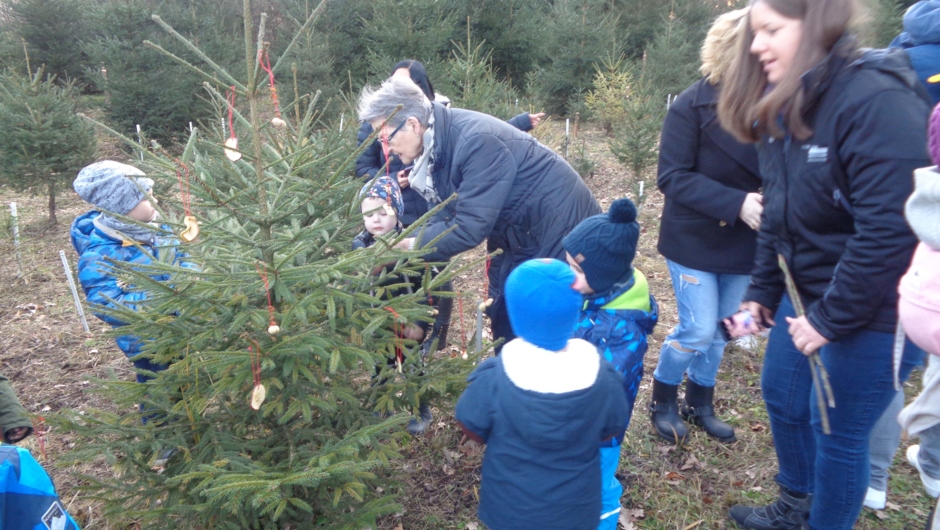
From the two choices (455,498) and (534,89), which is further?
(534,89)

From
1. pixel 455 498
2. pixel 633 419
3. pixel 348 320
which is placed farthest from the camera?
pixel 633 419

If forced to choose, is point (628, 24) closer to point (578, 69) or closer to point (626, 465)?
point (578, 69)

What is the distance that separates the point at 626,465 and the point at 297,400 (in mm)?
1964

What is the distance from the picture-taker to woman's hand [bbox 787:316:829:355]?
6.41ft

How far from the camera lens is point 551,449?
1.85 m

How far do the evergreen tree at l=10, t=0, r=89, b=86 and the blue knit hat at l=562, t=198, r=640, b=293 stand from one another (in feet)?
51.5

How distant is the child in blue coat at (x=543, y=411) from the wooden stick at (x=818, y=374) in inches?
27.7

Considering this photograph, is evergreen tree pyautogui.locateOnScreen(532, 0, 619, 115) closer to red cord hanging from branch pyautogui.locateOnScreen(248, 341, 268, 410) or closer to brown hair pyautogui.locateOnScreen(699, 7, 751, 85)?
brown hair pyautogui.locateOnScreen(699, 7, 751, 85)

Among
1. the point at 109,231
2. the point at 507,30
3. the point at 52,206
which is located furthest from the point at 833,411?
the point at 507,30

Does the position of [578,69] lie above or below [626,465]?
below

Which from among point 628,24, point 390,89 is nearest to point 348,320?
point 390,89

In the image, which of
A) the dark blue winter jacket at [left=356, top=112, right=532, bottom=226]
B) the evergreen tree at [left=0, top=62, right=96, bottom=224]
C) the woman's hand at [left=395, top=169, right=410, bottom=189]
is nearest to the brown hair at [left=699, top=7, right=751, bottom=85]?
the dark blue winter jacket at [left=356, top=112, right=532, bottom=226]

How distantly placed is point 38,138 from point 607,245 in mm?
8548

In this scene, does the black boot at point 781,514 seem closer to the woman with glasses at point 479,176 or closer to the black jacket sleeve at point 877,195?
the black jacket sleeve at point 877,195
